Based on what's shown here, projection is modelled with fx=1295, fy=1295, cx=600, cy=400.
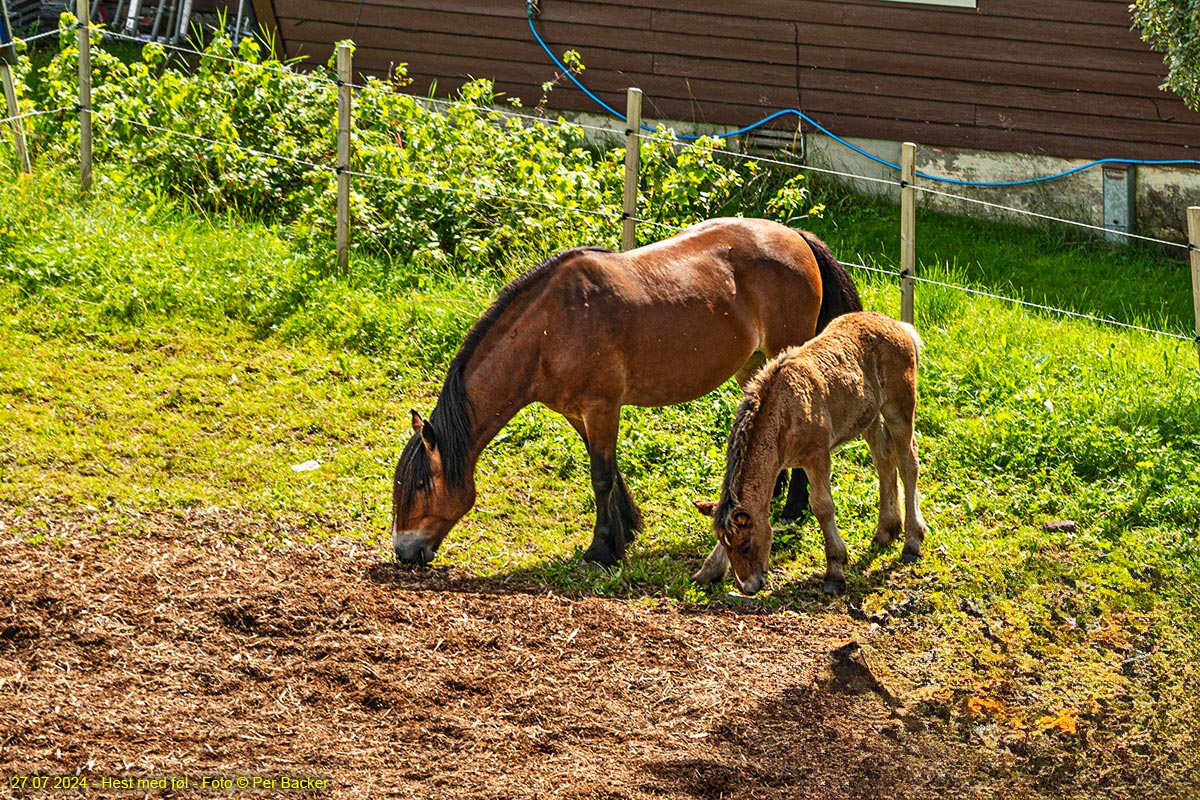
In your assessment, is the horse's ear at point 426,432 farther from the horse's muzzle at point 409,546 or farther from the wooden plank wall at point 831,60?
the wooden plank wall at point 831,60

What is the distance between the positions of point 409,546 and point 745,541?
182 cm

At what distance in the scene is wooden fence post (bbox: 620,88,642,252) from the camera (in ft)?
32.1

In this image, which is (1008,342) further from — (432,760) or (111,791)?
(111,791)

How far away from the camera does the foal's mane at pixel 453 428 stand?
22.6 feet

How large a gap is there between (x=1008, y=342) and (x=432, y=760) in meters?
6.39

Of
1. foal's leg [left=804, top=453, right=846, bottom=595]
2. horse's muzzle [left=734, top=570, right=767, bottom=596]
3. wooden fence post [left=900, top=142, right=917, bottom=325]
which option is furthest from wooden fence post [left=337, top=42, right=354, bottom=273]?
horse's muzzle [left=734, top=570, right=767, bottom=596]

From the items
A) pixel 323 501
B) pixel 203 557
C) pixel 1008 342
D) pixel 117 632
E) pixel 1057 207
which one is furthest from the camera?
pixel 1057 207

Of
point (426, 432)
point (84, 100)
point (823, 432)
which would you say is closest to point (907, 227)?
point (823, 432)

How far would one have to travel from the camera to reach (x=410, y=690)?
5.59 meters

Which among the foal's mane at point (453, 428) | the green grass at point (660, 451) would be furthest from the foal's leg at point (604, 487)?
the foal's mane at point (453, 428)

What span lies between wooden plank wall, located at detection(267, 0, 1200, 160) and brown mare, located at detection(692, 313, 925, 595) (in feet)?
21.6

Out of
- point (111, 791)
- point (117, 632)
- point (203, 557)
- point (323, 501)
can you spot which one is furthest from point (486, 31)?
point (111, 791)

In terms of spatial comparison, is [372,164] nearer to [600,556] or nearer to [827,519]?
[600,556]

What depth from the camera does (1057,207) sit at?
13.3m
